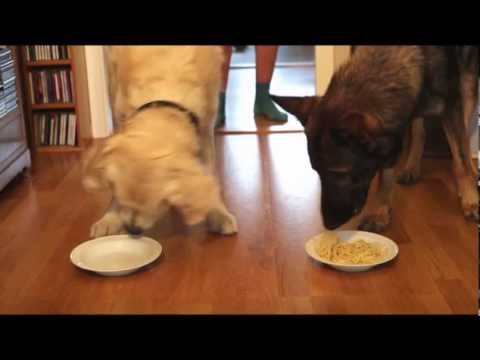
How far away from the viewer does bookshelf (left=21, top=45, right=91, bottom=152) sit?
3816mm

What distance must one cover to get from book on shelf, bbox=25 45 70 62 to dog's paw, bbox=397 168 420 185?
1.94 meters

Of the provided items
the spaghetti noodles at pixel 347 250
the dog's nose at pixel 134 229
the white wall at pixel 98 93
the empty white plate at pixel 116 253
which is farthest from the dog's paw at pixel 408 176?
the white wall at pixel 98 93

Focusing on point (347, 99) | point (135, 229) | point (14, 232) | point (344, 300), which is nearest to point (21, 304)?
point (135, 229)

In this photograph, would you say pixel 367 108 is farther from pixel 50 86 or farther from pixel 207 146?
pixel 50 86

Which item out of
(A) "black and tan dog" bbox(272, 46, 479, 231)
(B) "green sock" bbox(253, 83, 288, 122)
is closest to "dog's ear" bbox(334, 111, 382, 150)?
(A) "black and tan dog" bbox(272, 46, 479, 231)

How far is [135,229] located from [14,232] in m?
0.78

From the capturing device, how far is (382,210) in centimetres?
276

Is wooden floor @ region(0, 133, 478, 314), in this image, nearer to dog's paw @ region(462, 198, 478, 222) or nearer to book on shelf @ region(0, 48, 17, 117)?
dog's paw @ region(462, 198, 478, 222)

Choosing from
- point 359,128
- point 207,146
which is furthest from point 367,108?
point 207,146

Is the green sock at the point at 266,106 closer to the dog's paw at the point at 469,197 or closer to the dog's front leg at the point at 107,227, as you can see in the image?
the dog's paw at the point at 469,197

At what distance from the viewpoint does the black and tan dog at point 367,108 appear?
2.27 m

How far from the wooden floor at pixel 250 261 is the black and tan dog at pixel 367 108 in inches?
11.2

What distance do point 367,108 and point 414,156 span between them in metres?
1.00

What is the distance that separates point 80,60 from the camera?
398cm
